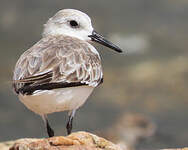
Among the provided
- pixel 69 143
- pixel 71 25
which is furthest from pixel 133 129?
pixel 69 143

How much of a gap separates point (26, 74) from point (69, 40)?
148 cm

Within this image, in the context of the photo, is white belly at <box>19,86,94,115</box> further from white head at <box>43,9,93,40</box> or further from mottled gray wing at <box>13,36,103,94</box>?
white head at <box>43,9,93,40</box>

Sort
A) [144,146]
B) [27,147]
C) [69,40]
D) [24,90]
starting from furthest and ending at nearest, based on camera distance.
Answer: [144,146] < [69,40] < [24,90] < [27,147]

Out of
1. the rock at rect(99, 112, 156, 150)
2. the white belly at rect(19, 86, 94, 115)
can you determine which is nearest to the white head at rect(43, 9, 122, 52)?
the white belly at rect(19, 86, 94, 115)

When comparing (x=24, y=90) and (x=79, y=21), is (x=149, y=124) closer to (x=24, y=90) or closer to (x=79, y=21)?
(x=79, y=21)

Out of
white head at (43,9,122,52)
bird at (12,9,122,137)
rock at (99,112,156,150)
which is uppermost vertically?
white head at (43,9,122,52)

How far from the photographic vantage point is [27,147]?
27.1ft

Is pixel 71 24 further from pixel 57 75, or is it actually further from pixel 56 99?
pixel 56 99

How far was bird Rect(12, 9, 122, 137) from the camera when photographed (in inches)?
359

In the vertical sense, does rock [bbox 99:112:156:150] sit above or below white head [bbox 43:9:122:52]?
below

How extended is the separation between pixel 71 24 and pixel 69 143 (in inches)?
128

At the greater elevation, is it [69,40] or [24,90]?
[69,40]

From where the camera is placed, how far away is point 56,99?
924cm

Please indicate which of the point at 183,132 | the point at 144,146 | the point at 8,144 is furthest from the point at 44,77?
the point at 183,132
